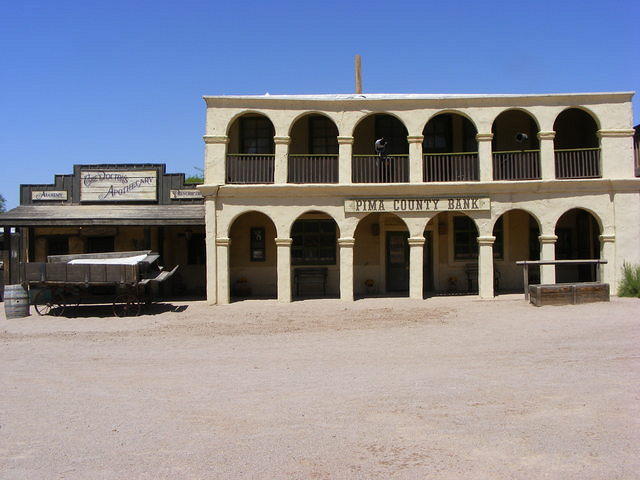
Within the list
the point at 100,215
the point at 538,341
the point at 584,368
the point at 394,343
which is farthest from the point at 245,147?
the point at 584,368

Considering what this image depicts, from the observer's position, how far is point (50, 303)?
49.4 ft

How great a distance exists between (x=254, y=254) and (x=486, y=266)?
25.4 ft

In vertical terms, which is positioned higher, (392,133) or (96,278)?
(392,133)

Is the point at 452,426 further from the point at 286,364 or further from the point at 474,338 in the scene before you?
the point at 474,338

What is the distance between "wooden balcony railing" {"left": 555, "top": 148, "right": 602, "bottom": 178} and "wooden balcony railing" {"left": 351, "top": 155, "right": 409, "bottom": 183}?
475 centimetres

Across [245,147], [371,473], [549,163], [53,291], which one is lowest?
[371,473]

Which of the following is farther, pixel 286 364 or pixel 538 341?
pixel 538 341

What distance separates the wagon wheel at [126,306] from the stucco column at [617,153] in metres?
13.9

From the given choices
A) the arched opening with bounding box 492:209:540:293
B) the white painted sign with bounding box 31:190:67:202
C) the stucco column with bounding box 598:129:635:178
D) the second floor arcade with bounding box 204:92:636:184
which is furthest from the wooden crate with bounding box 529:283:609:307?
the white painted sign with bounding box 31:190:67:202

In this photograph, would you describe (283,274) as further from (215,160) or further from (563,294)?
(563,294)

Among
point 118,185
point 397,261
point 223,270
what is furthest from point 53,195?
point 397,261

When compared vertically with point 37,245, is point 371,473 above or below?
below

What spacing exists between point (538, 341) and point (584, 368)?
2.02 metres

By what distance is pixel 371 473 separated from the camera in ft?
14.9
